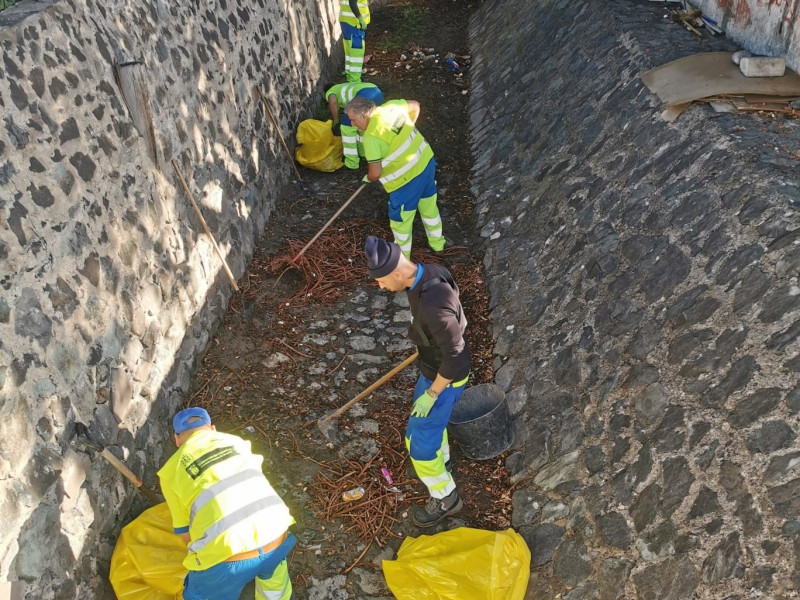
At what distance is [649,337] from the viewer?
410 centimetres

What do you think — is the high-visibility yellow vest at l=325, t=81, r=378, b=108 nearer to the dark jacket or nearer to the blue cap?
the dark jacket

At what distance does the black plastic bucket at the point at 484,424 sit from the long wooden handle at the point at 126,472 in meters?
2.11

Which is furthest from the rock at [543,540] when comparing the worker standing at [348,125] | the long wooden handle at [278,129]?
the worker standing at [348,125]

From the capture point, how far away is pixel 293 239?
676cm

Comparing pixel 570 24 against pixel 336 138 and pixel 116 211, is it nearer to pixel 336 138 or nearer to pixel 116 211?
pixel 336 138

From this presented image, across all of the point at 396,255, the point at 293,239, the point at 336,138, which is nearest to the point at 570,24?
the point at 336,138

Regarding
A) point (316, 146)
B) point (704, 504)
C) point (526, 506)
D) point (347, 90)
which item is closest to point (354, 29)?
point (347, 90)

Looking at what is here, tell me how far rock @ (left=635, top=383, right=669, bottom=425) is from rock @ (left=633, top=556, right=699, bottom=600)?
0.83 meters

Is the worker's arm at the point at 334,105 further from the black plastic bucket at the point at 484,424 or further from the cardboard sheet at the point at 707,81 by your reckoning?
the black plastic bucket at the point at 484,424

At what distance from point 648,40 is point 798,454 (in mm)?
4539

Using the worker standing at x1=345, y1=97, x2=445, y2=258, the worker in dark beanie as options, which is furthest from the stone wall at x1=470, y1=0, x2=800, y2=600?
the worker standing at x1=345, y1=97, x2=445, y2=258

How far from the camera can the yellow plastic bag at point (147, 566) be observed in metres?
3.65

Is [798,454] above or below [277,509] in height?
above

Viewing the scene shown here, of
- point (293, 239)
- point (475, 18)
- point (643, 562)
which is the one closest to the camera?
point (643, 562)
